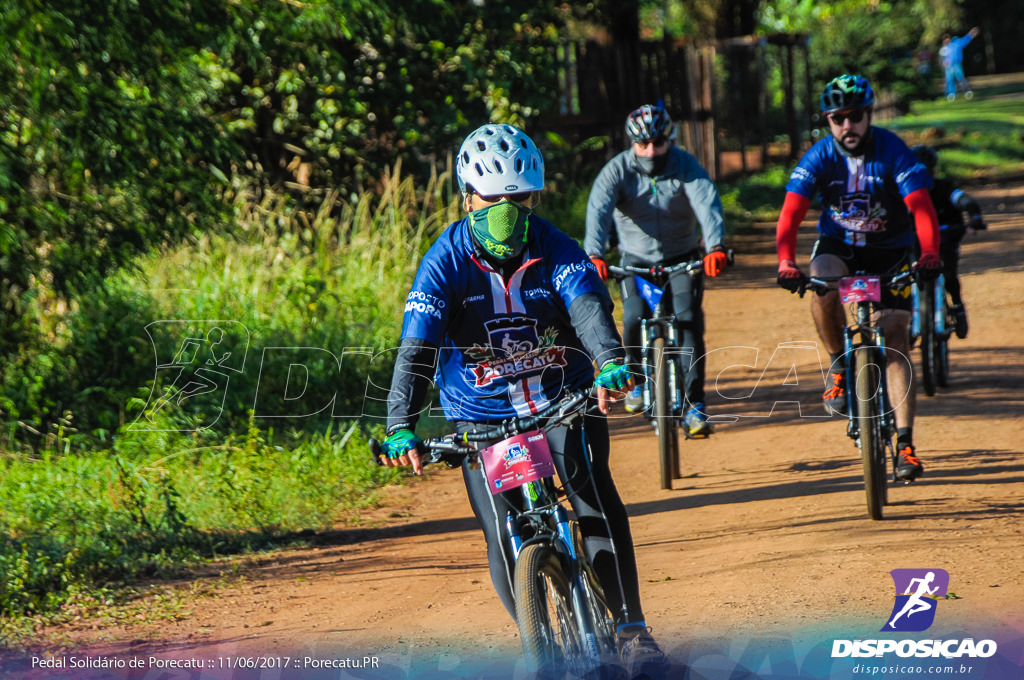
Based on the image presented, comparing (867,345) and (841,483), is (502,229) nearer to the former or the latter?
(867,345)

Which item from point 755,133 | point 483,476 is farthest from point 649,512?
point 755,133

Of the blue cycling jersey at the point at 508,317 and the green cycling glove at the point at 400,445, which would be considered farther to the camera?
the blue cycling jersey at the point at 508,317

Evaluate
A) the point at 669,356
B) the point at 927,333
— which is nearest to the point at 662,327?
the point at 669,356

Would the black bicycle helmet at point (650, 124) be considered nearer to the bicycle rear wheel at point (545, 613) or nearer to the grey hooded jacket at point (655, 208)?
the grey hooded jacket at point (655, 208)

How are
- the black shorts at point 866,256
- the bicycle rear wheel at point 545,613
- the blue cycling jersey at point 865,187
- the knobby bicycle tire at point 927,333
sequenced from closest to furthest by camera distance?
the bicycle rear wheel at point 545,613, the blue cycling jersey at point 865,187, the black shorts at point 866,256, the knobby bicycle tire at point 927,333

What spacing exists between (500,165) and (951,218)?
241 inches

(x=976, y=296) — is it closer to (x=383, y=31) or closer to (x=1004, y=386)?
(x=1004, y=386)

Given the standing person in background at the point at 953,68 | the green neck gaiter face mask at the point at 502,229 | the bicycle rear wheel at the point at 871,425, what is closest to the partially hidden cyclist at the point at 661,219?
the bicycle rear wheel at the point at 871,425

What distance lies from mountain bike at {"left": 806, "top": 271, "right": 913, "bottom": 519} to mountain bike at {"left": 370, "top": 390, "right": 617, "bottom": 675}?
2.64 meters

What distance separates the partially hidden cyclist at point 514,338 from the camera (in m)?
3.82

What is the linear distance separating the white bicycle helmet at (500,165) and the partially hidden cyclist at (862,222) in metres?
2.53

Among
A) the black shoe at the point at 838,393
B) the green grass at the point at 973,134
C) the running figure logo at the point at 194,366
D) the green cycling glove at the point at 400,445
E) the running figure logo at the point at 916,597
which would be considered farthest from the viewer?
A: the green grass at the point at 973,134

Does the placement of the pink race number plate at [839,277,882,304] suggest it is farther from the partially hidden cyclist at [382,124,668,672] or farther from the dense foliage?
the dense foliage

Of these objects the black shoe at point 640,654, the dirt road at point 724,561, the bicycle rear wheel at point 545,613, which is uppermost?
the bicycle rear wheel at point 545,613
